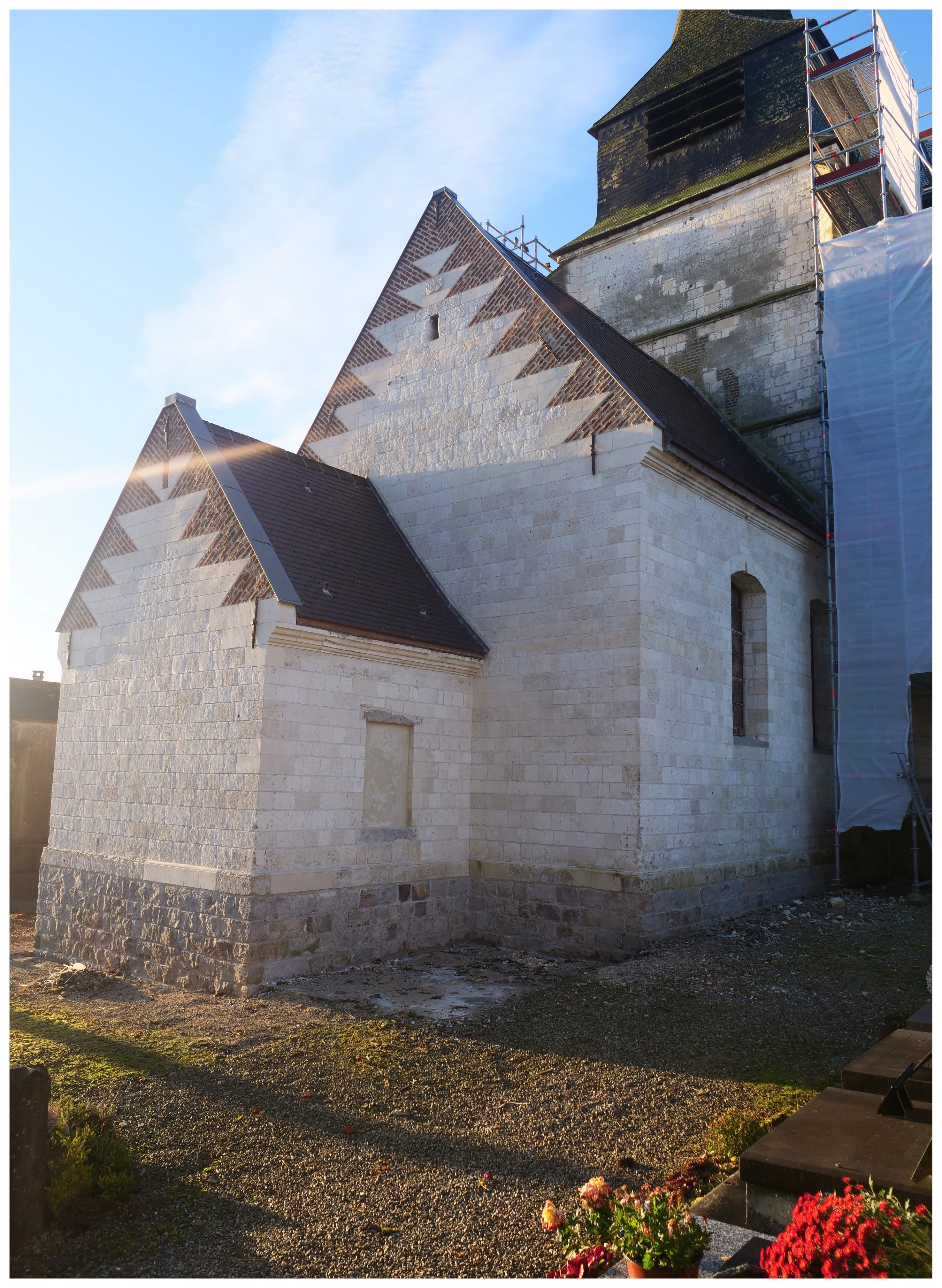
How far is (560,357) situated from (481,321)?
6.08 feet

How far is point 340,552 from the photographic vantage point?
1213 cm

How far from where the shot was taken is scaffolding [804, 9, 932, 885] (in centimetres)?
1559

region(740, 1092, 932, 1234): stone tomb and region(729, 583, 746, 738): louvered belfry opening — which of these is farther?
region(729, 583, 746, 738): louvered belfry opening

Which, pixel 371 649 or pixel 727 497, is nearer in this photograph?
pixel 371 649

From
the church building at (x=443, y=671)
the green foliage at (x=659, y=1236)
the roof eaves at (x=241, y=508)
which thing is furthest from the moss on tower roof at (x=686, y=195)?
the green foliage at (x=659, y=1236)

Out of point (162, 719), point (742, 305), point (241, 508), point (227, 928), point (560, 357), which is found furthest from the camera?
point (742, 305)

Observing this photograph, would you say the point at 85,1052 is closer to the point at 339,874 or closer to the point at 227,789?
the point at 227,789

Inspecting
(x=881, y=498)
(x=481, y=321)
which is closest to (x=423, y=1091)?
(x=481, y=321)

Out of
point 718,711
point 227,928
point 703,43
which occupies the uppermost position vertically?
point 703,43

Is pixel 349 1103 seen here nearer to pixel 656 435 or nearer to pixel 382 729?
pixel 382 729

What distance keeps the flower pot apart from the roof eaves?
24.7 feet

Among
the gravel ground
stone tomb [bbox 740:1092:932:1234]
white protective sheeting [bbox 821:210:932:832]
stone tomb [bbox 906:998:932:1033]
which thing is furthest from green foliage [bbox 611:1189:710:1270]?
white protective sheeting [bbox 821:210:932:832]

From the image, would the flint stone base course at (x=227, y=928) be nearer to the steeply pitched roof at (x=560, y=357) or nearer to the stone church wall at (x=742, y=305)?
the steeply pitched roof at (x=560, y=357)

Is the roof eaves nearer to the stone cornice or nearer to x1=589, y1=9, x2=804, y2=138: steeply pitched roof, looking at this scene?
the stone cornice
